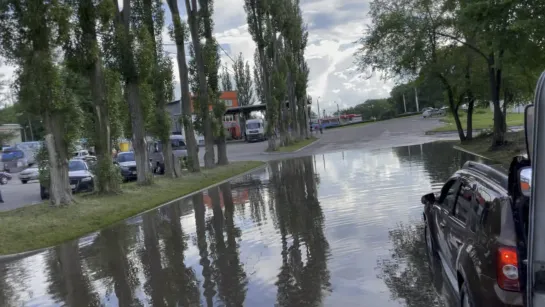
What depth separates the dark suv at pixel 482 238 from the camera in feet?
12.8

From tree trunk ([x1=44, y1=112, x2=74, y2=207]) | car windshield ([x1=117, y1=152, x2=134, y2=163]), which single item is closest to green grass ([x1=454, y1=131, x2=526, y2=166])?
tree trunk ([x1=44, y1=112, x2=74, y2=207])

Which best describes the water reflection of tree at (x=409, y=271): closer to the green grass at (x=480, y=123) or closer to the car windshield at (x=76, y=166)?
the car windshield at (x=76, y=166)

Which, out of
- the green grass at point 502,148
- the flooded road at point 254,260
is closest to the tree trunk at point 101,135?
the flooded road at point 254,260

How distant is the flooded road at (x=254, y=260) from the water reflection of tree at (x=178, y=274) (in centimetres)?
2

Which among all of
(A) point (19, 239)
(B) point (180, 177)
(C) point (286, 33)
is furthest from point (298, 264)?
(C) point (286, 33)

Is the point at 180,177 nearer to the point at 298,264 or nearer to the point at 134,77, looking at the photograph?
the point at 134,77

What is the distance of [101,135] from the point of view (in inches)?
707

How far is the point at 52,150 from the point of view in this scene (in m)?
15.3

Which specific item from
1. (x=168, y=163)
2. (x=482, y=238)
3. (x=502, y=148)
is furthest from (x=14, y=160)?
(x=482, y=238)

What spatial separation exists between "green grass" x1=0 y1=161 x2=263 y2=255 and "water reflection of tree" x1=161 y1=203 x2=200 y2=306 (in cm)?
246

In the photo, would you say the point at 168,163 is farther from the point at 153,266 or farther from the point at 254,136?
the point at 254,136

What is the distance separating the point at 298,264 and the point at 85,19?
41.4 ft

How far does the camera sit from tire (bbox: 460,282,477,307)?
4.51 m

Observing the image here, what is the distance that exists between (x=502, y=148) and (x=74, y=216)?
62.9 feet
